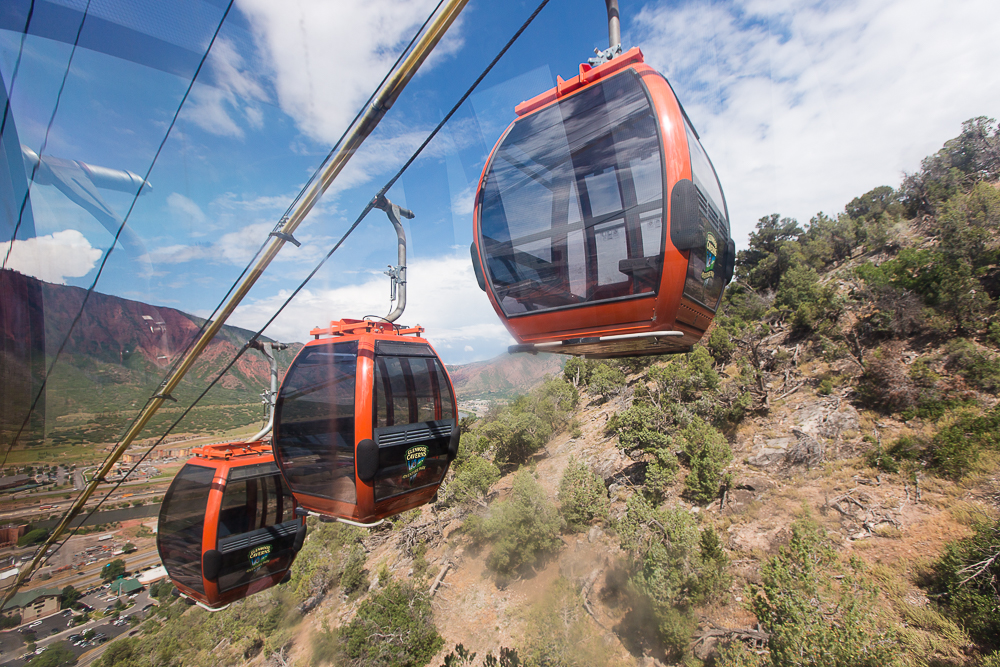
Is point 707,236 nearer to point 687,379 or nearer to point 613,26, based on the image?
point 613,26

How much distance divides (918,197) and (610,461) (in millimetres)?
25427

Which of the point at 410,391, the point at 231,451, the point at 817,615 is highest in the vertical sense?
the point at 410,391

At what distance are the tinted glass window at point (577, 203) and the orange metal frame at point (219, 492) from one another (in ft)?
14.6

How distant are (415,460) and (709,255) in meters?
2.79

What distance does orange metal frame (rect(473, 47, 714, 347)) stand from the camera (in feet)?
5.54

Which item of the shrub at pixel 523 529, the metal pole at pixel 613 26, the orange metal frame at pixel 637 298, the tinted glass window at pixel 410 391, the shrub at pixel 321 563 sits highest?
the metal pole at pixel 613 26

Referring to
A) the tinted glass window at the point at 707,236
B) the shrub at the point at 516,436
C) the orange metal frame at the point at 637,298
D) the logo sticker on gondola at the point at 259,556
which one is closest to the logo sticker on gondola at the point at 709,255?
the tinted glass window at the point at 707,236

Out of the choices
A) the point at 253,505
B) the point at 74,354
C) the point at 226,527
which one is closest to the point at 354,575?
the point at 253,505

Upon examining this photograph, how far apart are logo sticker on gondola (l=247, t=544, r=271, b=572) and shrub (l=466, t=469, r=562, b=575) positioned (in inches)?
393

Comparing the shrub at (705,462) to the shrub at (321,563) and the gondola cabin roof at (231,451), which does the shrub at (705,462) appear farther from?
the shrub at (321,563)

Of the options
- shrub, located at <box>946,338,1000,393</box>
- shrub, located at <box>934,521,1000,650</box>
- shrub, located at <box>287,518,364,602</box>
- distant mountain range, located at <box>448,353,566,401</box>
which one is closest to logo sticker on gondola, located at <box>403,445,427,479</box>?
distant mountain range, located at <box>448,353,566,401</box>

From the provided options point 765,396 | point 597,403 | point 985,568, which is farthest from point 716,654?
point 597,403

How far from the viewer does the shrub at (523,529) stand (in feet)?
41.4

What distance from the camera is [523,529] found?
1283 cm
